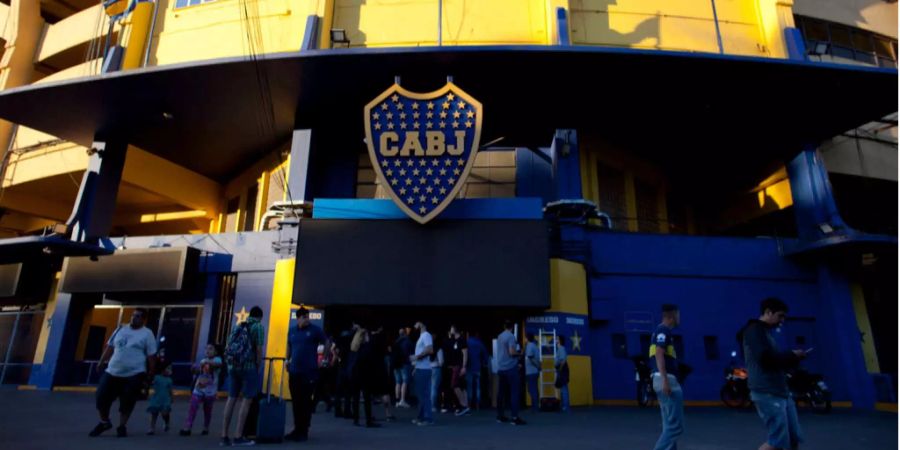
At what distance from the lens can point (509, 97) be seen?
1534 cm

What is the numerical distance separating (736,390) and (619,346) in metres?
2.96

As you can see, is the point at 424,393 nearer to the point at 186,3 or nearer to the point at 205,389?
the point at 205,389

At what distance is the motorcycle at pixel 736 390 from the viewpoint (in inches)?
492

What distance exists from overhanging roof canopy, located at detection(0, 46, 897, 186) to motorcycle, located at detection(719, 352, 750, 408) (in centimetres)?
761

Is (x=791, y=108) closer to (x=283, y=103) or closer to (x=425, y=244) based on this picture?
(x=425, y=244)

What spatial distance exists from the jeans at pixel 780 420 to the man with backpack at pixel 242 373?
538cm

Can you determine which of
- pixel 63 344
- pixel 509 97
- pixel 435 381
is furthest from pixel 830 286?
pixel 63 344

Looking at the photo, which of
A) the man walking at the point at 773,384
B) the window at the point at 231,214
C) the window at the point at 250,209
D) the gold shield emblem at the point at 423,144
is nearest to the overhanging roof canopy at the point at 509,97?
the gold shield emblem at the point at 423,144

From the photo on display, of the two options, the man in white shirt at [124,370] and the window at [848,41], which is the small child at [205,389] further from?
the window at [848,41]

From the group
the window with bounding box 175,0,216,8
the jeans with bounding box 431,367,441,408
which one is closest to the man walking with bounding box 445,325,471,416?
the jeans with bounding box 431,367,441,408

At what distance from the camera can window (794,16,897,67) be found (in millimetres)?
20422

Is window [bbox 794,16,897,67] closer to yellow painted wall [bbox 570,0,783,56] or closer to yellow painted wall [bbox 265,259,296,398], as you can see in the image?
yellow painted wall [bbox 570,0,783,56]

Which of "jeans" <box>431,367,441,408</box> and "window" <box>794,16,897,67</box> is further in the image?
"window" <box>794,16,897,67</box>

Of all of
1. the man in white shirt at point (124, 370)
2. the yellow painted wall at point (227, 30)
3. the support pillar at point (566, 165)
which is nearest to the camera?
the man in white shirt at point (124, 370)
